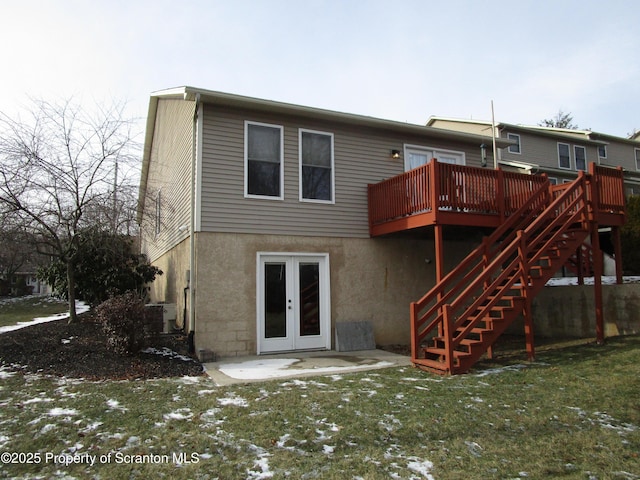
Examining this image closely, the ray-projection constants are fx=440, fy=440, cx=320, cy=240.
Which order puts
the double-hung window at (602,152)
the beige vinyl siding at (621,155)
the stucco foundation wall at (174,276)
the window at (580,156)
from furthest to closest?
the beige vinyl siding at (621,155) → the double-hung window at (602,152) → the window at (580,156) → the stucco foundation wall at (174,276)

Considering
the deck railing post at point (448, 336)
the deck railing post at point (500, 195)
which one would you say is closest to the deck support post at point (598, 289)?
the deck railing post at point (500, 195)

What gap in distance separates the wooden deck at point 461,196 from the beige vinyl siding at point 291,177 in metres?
0.52

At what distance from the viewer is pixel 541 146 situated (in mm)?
25719

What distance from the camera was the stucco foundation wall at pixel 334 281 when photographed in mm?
8445

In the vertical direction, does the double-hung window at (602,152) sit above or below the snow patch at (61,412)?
above

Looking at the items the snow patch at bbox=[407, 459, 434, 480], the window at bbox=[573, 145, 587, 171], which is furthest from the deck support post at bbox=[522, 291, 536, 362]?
the window at bbox=[573, 145, 587, 171]

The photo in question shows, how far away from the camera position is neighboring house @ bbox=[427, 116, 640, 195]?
2495 cm

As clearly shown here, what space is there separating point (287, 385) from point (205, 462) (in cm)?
251

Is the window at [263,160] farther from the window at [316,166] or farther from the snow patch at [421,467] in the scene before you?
the snow patch at [421,467]

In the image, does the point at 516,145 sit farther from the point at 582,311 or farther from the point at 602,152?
the point at 582,311

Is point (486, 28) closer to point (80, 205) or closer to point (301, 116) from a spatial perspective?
point (301, 116)

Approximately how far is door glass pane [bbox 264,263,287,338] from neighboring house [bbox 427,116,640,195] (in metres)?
18.7

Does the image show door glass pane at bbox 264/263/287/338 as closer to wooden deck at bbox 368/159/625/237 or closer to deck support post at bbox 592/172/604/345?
wooden deck at bbox 368/159/625/237

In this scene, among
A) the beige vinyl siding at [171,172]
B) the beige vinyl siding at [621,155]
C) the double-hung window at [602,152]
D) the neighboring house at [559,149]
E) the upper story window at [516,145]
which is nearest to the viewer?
the beige vinyl siding at [171,172]
